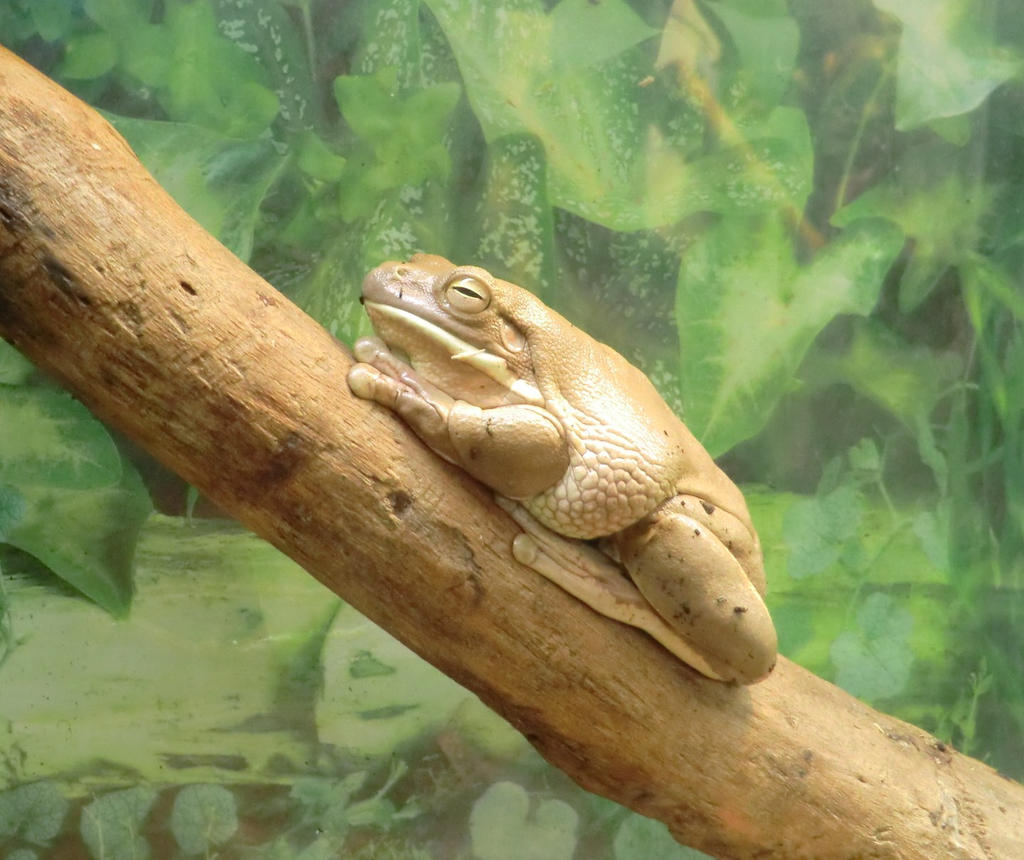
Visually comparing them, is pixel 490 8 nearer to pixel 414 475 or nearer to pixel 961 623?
pixel 414 475

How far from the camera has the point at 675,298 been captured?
255cm

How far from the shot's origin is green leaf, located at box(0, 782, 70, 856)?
226 centimetres

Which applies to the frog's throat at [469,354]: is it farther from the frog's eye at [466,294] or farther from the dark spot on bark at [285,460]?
the dark spot on bark at [285,460]

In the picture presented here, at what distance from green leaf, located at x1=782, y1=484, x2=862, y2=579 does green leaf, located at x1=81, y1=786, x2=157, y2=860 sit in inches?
71.0

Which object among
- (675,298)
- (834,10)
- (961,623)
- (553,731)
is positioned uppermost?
(834,10)

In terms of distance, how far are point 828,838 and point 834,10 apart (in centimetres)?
208

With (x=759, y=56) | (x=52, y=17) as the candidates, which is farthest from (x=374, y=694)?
(x=759, y=56)

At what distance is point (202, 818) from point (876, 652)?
190cm

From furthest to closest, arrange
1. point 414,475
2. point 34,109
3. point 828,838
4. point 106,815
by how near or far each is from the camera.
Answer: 1. point 106,815
2. point 828,838
3. point 414,475
4. point 34,109

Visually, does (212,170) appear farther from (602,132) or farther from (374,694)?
(374,694)

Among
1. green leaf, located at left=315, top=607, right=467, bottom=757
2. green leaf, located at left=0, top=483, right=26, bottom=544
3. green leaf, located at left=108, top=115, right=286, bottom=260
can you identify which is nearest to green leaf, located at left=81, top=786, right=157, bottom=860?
green leaf, located at left=315, top=607, right=467, bottom=757

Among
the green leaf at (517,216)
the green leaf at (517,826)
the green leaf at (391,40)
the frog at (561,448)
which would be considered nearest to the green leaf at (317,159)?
the green leaf at (391,40)

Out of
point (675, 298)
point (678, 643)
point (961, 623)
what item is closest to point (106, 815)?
point (678, 643)

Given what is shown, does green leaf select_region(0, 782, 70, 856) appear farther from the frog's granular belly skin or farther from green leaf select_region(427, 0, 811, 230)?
green leaf select_region(427, 0, 811, 230)
